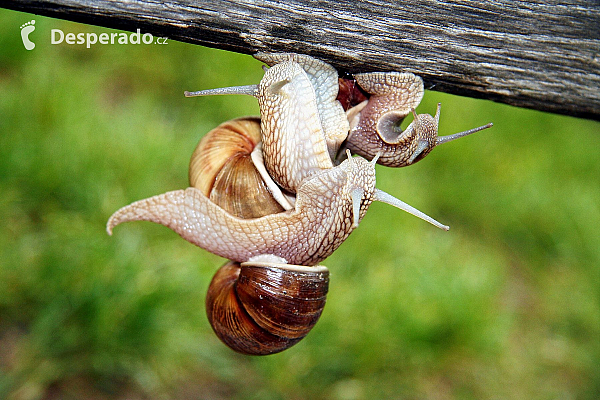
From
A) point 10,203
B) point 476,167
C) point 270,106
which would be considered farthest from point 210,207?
point 476,167

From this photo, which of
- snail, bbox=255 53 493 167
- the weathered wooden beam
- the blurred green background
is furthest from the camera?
the blurred green background

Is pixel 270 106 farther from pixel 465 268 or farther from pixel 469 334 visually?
pixel 465 268
